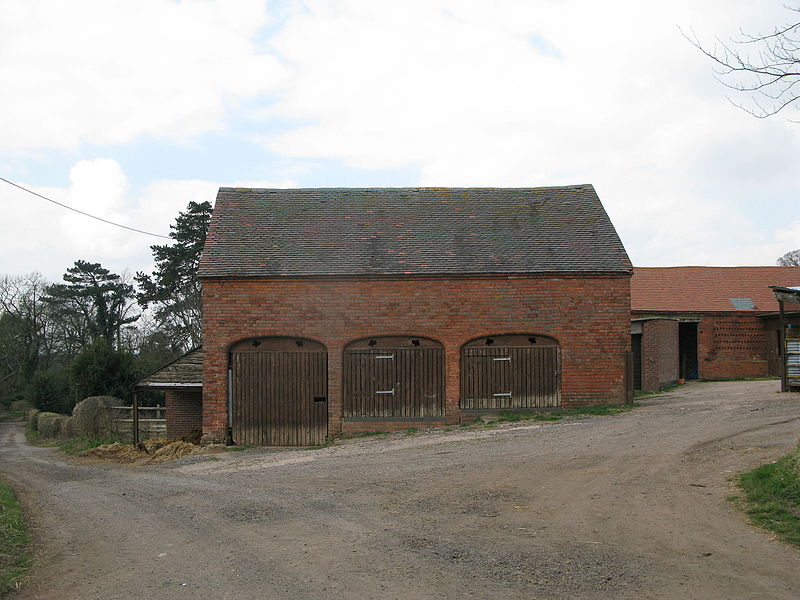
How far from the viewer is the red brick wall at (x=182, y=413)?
23.3 meters

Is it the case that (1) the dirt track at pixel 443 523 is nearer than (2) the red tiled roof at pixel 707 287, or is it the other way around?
(1) the dirt track at pixel 443 523

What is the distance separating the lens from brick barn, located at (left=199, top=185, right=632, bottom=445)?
18.2 meters

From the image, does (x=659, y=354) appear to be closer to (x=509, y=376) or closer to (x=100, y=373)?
(x=509, y=376)

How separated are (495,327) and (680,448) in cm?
688

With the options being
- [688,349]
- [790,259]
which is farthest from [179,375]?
[790,259]

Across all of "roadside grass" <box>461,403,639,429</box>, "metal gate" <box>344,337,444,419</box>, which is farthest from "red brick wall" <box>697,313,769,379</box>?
"metal gate" <box>344,337,444,419</box>

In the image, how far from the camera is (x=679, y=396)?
21.5m

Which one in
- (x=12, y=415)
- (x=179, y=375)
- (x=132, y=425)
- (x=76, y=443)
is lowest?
(x=12, y=415)

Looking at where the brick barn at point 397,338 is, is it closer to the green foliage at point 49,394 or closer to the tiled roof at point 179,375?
the tiled roof at point 179,375

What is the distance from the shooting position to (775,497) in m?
8.55

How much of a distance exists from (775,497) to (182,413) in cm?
1869

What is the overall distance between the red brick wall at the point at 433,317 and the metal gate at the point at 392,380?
0.26 metres

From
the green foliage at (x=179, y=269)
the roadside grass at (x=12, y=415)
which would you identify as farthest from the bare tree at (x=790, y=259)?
the roadside grass at (x=12, y=415)

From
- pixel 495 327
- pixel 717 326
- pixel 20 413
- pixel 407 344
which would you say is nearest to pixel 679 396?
pixel 495 327
